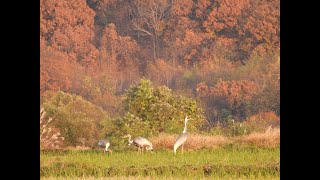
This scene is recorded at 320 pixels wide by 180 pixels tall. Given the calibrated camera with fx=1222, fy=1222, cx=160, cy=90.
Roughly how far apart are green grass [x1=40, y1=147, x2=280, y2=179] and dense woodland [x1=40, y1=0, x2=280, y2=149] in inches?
63.2

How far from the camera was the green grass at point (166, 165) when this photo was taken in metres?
14.4

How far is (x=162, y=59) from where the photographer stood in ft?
61.8

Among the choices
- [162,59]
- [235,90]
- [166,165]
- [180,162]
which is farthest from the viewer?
[162,59]

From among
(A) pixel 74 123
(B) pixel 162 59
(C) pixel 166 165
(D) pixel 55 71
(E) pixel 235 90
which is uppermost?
(B) pixel 162 59

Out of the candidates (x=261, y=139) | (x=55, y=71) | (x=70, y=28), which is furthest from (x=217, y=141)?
(x=70, y=28)

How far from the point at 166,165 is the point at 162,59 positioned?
4.26 meters

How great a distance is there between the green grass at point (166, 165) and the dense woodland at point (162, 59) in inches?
63.2

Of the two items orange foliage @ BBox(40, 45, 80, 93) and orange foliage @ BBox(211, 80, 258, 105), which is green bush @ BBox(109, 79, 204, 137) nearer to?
orange foliage @ BBox(211, 80, 258, 105)

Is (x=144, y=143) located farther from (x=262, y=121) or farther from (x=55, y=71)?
(x=55, y=71)

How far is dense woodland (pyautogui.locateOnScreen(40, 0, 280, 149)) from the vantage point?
59.7 feet

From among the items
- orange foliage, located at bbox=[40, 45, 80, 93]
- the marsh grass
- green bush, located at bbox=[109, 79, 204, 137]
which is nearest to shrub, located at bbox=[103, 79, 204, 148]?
green bush, located at bbox=[109, 79, 204, 137]

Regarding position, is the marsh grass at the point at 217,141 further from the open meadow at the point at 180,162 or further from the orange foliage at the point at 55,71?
the orange foliage at the point at 55,71
